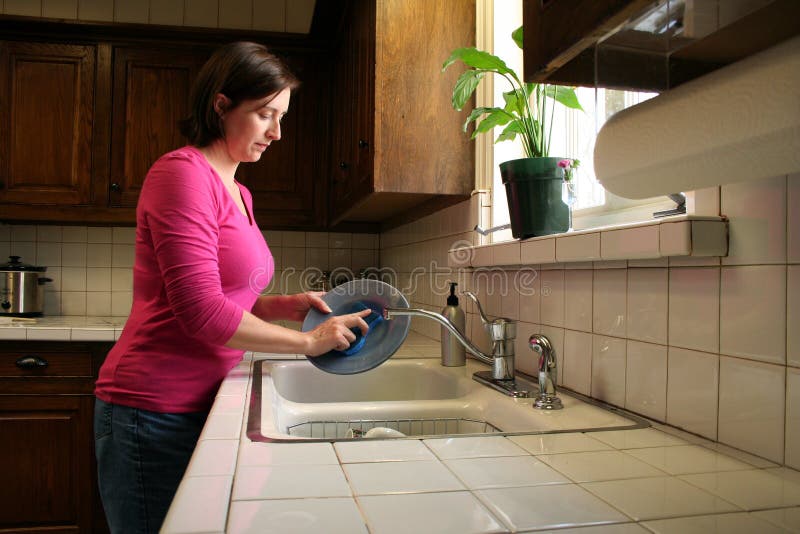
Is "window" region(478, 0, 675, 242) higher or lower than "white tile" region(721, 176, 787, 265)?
higher

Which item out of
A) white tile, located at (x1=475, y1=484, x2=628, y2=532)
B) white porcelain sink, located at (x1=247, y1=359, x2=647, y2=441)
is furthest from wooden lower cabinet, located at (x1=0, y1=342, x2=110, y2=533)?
white tile, located at (x1=475, y1=484, x2=628, y2=532)

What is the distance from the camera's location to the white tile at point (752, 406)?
0.68 m

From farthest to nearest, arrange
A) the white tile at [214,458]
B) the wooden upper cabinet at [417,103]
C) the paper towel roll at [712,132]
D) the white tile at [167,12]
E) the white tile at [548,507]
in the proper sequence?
the white tile at [167,12] < the wooden upper cabinet at [417,103] < the white tile at [214,458] < the white tile at [548,507] < the paper towel roll at [712,132]

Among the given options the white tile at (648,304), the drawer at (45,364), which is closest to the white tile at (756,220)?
the white tile at (648,304)

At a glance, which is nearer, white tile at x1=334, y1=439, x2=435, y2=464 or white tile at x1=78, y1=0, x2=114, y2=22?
white tile at x1=334, y1=439, x2=435, y2=464

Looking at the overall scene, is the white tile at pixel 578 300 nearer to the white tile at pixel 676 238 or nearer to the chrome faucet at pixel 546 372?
the chrome faucet at pixel 546 372

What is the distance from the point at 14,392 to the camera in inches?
85.0

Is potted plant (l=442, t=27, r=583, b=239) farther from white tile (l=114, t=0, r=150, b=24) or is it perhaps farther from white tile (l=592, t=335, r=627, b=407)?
white tile (l=114, t=0, r=150, b=24)

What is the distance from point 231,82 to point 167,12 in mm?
1798

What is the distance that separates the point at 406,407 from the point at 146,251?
22.2 inches

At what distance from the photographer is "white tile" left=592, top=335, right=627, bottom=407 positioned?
3.16ft

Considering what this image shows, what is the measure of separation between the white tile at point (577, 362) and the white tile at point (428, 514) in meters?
0.56

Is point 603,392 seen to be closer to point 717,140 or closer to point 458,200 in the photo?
point 717,140

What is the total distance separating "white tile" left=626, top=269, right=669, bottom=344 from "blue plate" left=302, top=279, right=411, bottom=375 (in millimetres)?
383
